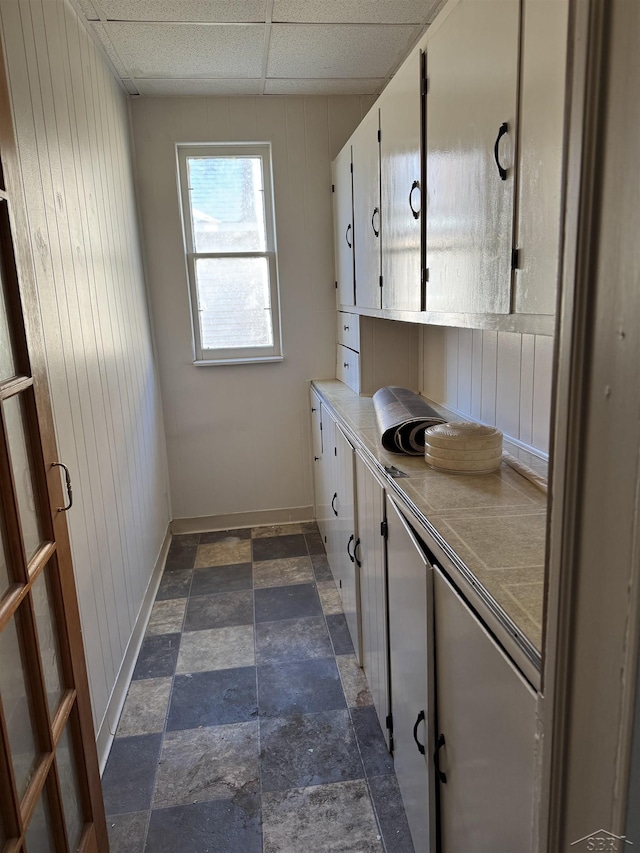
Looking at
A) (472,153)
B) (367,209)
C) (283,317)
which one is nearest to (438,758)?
(472,153)

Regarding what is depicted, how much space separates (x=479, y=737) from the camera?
1.02 metres

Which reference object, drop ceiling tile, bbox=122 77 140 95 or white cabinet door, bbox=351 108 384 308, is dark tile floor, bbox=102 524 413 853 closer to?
white cabinet door, bbox=351 108 384 308

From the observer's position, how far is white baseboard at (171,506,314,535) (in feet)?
12.6

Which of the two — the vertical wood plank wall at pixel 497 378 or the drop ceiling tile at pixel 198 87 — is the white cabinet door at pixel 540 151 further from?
the drop ceiling tile at pixel 198 87

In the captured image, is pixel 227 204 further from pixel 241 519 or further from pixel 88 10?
pixel 241 519

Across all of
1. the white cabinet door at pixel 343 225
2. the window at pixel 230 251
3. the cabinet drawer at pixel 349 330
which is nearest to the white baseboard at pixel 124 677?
the window at pixel 230 251

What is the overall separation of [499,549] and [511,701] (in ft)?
1.15

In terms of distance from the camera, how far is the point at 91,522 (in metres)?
1.99

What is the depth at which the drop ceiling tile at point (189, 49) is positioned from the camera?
2.45 metres

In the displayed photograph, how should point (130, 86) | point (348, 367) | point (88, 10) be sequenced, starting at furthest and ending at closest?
point (348, 367), point (130, 86), point (88, 10)

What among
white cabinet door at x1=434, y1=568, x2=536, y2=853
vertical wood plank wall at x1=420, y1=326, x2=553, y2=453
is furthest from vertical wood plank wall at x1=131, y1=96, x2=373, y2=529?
white cabinet door at x1=434, y1=568, x2=536, y2=853

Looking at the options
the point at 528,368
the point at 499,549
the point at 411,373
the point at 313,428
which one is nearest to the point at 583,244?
the point at 499,549

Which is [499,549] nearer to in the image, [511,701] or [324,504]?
[511,701]

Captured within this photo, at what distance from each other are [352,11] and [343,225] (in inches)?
41.8
